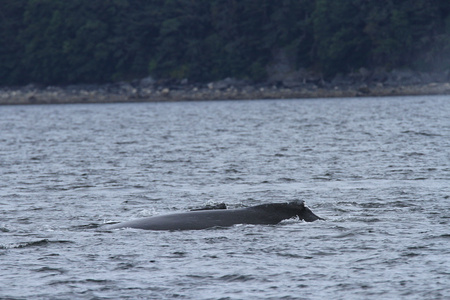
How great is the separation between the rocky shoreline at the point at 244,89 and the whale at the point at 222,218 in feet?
303

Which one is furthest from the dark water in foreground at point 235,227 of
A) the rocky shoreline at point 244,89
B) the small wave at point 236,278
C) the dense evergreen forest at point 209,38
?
the dense evergreen forest at point 209,38

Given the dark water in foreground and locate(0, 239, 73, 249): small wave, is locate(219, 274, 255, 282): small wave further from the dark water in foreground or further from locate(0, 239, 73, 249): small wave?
locate(0, 239, 73, 249): small wave

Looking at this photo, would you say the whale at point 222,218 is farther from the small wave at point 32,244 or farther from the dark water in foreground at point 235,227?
the small wave at point 32,244

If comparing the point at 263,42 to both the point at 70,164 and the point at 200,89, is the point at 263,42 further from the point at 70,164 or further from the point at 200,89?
the point at 70,164

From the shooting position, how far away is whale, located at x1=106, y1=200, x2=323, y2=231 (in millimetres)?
16938

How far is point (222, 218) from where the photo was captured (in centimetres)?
1720

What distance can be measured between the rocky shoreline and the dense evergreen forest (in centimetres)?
207

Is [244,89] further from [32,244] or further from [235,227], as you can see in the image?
[32,244]

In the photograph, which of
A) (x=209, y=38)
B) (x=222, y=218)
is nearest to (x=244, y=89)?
(x=209, y=38)

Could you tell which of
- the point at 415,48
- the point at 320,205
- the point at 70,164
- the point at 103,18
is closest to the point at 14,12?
the point at 103,18

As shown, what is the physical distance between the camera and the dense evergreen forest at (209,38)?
116 meters

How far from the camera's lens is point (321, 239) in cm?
1566

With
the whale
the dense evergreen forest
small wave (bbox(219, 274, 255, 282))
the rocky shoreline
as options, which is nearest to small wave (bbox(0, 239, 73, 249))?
the whale

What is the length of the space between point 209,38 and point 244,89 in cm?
1464
